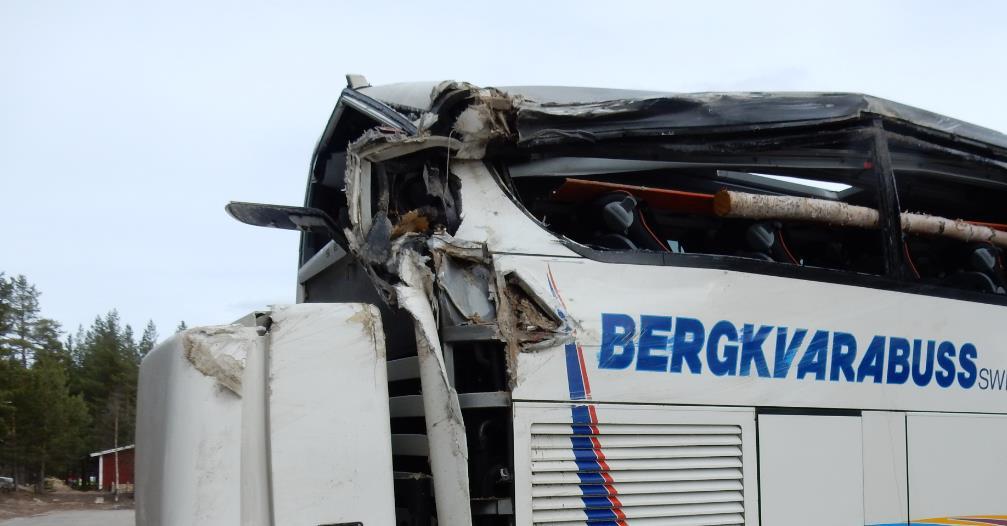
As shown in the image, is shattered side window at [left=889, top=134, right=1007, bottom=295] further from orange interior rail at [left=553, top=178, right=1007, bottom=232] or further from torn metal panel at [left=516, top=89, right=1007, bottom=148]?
orange interior rail at [left=553, top=178, right=1007, bottom=232]

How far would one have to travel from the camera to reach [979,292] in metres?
4.69

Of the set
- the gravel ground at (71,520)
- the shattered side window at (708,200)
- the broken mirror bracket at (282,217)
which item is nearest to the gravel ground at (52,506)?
the gravel ground at (71,520)

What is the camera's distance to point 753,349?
382cm

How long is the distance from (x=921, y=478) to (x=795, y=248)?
3.96 ft

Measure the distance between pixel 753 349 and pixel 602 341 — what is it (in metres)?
0.75

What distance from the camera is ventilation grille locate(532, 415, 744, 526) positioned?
3.30 meters

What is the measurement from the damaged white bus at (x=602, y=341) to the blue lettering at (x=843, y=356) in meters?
0.02

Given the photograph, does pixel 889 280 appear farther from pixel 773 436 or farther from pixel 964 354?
pixel 773 436

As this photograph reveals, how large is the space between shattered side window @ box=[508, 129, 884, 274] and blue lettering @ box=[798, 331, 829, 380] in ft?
1.31

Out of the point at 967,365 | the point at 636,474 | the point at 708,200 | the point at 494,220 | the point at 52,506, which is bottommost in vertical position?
the point at 52,506

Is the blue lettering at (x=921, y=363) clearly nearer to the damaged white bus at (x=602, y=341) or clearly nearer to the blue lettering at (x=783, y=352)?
→ the damaged white bus at (x=602, y=341)

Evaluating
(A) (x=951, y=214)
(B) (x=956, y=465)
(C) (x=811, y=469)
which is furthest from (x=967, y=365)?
(C) (x=811, y=469)

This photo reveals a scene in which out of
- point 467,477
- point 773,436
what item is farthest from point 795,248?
point 467,477

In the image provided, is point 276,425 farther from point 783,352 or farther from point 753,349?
→ point 783,352
